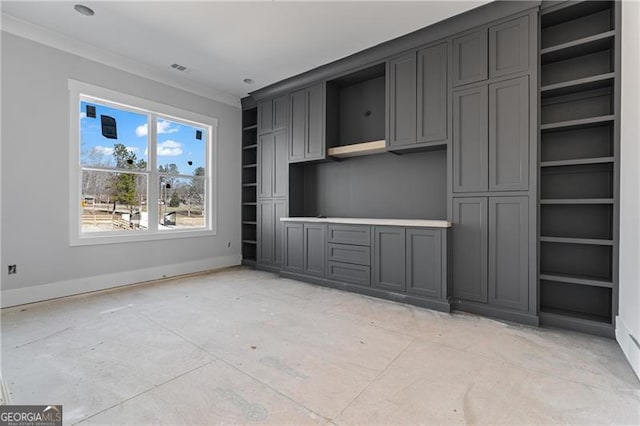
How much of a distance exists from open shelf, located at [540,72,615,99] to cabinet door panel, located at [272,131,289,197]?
3.44 metres

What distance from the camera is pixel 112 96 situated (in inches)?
161

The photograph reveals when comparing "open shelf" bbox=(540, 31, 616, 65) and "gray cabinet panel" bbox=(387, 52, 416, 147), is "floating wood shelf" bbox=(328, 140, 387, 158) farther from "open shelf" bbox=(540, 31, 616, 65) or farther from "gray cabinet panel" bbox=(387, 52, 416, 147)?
"open shelf" bbox=(540, 31, 616, 65)

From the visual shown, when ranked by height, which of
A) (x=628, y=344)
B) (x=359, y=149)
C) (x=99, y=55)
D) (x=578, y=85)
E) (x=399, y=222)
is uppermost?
(x=99, y=55)

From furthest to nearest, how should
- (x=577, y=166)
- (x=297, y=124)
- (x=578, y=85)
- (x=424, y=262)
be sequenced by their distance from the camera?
(x=297, y=124) < (x=424, y=262) < (x=577, y=166) < (x=578, y=85)

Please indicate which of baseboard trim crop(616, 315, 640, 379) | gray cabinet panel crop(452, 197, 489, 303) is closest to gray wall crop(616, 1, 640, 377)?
baseboard trim crop(616, 315, 640, 379)

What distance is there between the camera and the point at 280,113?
16.7 ft

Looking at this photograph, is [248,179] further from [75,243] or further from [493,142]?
[493,142]

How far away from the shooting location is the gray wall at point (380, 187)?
12.7ft

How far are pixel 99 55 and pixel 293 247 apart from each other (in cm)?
363

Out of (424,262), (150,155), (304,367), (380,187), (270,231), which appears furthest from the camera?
(270,231)

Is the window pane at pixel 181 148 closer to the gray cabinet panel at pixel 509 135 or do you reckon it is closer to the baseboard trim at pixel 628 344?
Answer: the gray cabinet panel at pixel 509 135

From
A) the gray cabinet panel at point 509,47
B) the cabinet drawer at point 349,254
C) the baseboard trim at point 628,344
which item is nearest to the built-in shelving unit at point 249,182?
the cabinet drawer at point 349,254

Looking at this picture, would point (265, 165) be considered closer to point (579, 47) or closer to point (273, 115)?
point (273, 115)

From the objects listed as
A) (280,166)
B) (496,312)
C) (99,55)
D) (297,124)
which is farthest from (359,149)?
(99,55)
